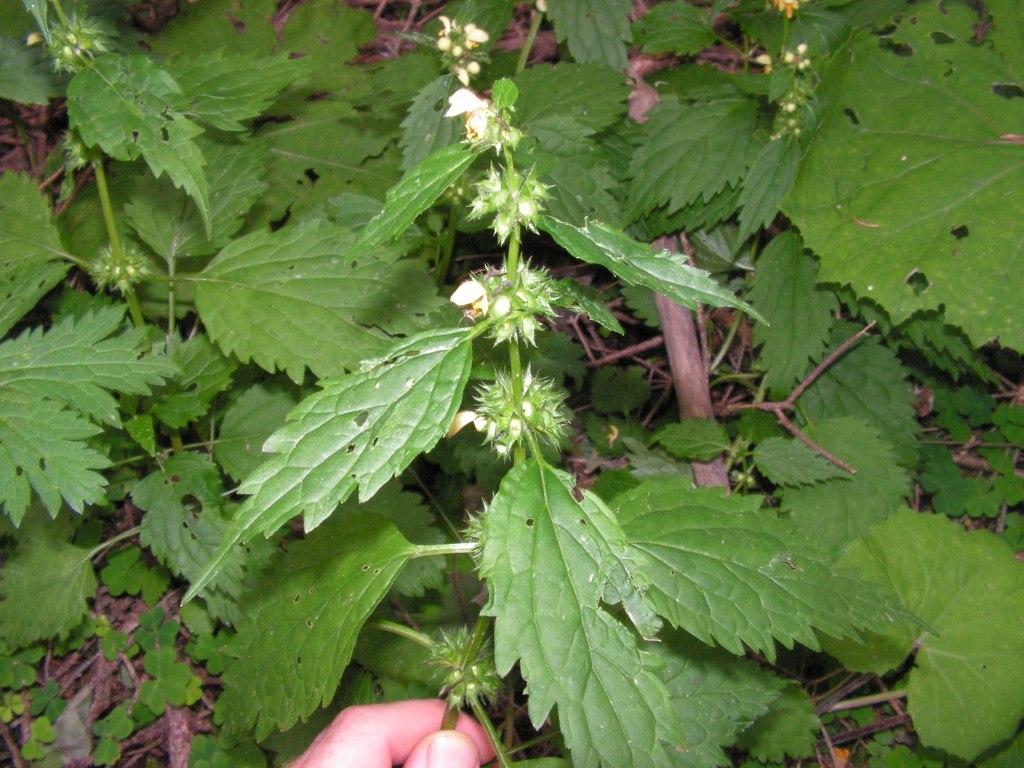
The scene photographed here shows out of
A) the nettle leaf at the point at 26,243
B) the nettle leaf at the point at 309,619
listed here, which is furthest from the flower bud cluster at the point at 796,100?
the nettle leaf at the point at 26,243

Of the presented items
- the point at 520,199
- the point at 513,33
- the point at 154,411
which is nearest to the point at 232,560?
the point at 154,411

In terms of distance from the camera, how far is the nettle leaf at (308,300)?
269 centimetres

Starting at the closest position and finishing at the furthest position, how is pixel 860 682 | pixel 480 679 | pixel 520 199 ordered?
pixel 520 199 < pixel 480 679 < pixel 860 682

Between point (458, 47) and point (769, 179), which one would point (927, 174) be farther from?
point (458, 47)

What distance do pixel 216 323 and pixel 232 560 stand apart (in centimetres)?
→ 89

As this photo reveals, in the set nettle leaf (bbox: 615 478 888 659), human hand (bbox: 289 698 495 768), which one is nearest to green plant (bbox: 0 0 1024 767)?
nettle leaf (bbox: 615 478 888 659)

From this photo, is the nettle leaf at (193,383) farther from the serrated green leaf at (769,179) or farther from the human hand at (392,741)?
the serrated green leaf at (769,179)

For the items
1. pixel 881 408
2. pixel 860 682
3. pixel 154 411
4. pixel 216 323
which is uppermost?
pixel 216 323

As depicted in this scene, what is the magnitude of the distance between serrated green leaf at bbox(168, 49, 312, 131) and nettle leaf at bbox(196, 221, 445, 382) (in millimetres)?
464

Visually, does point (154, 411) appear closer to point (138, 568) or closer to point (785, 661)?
point (138, 568)

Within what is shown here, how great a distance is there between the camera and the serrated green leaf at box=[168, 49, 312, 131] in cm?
252

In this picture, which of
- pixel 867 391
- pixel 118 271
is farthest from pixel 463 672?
pixel 867 391

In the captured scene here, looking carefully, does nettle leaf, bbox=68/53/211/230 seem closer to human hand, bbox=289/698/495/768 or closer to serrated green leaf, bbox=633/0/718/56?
human hand, bbox=289/698/495/768

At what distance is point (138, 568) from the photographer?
3.56m
